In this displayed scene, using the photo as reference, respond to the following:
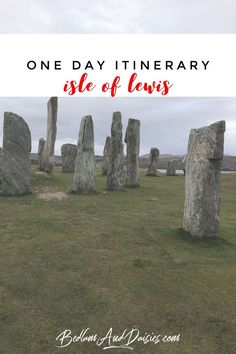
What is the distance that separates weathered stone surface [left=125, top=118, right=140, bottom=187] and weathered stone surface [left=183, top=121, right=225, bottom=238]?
1074 centimetres

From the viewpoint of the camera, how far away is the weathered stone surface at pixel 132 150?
2061 centimetres

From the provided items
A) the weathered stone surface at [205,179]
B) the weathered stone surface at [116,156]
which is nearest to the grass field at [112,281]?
the weathered stone surface at [205,179]

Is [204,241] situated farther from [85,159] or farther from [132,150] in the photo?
[132,150]

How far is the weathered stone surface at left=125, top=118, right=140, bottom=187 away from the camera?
2061cm

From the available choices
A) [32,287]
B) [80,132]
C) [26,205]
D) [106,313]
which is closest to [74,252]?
[32,287]

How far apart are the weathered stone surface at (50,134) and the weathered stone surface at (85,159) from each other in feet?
20.7

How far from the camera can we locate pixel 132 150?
20.6 m

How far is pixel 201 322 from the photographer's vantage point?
5.80m

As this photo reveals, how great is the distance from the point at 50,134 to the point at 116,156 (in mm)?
6086

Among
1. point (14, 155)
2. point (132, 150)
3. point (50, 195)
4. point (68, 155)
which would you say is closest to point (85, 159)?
point (50, 195)

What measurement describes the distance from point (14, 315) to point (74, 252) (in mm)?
Answer: 2958

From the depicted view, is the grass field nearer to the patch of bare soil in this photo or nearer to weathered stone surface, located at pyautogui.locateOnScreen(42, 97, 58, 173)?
the patch of bare soil

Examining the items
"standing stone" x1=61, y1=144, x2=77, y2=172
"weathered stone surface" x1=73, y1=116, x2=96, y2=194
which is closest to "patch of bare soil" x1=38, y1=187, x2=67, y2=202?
Answer: "weathered stone surface" x1=73, y1=116, x2=96, y2=194

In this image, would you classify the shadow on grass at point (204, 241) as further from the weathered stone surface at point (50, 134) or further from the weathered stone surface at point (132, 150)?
the weathered stone surface at point (50, 134)
